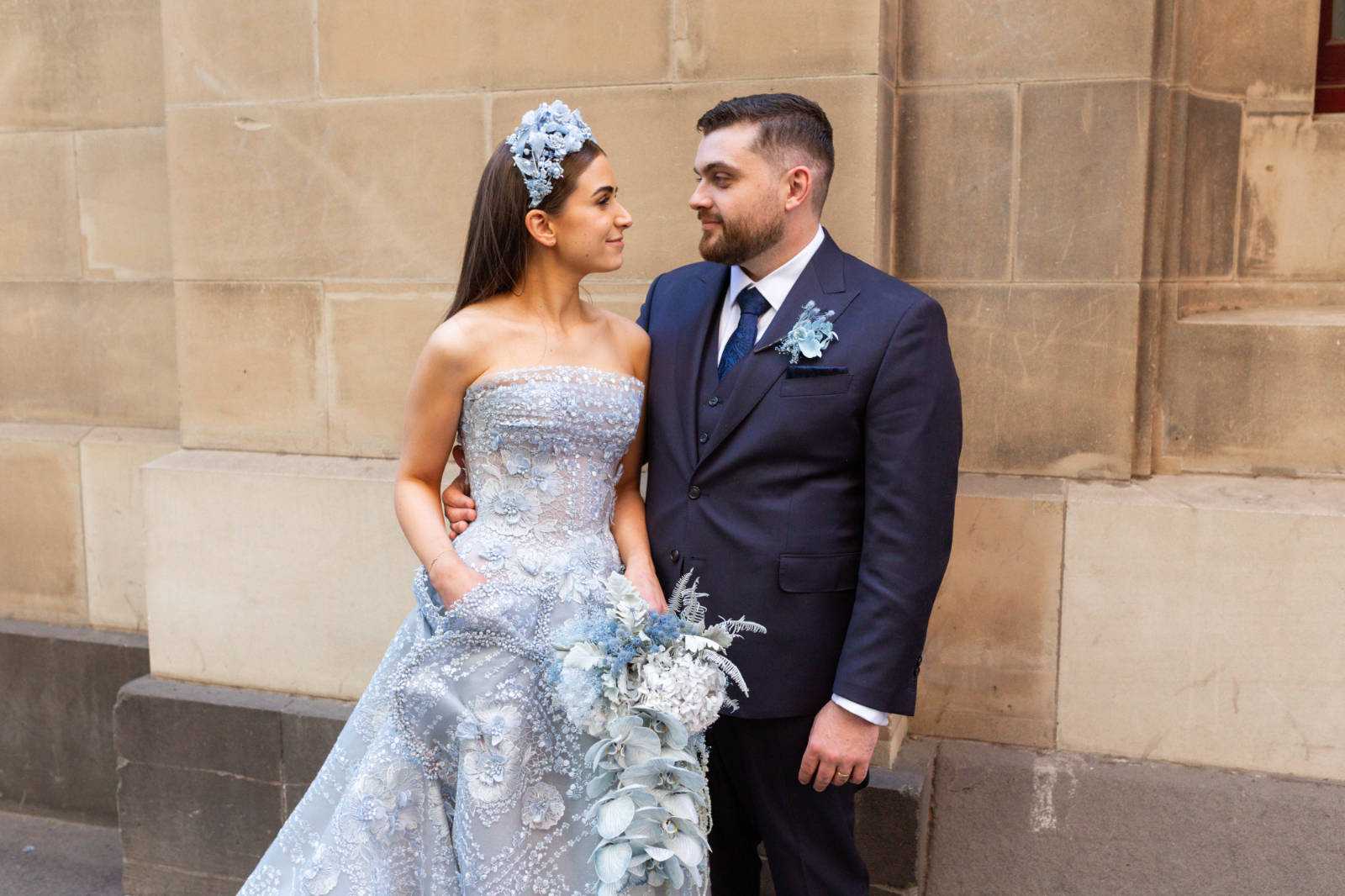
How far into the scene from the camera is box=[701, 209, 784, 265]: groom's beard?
2.87 metres

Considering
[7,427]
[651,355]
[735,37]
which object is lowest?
[7,427]

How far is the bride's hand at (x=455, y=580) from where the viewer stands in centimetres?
284

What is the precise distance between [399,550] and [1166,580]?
2.43 m

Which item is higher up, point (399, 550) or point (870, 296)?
point (870, 296)

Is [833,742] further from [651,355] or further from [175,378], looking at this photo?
[175,378]

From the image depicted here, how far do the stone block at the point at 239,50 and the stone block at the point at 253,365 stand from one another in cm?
66

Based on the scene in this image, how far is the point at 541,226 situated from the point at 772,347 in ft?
2.01

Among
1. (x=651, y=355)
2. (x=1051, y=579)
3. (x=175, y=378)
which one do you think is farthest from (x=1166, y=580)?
(x=175, y=378)

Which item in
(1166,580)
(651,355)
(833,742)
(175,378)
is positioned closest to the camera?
(833,742)

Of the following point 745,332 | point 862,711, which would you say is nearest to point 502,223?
point 745,332

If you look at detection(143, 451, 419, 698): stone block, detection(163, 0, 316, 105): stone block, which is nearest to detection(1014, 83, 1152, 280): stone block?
detection(143, 451, 419, 698): stone block

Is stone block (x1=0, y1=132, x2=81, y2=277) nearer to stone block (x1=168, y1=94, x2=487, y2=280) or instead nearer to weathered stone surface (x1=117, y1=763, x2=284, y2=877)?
stone block (x1=168, y1=94, x2=487, y2=280)

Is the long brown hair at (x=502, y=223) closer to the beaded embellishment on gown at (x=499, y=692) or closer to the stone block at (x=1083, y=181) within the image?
the beaded embellishment on gown at (x=499, y=692)

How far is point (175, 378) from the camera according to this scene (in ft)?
16.6
